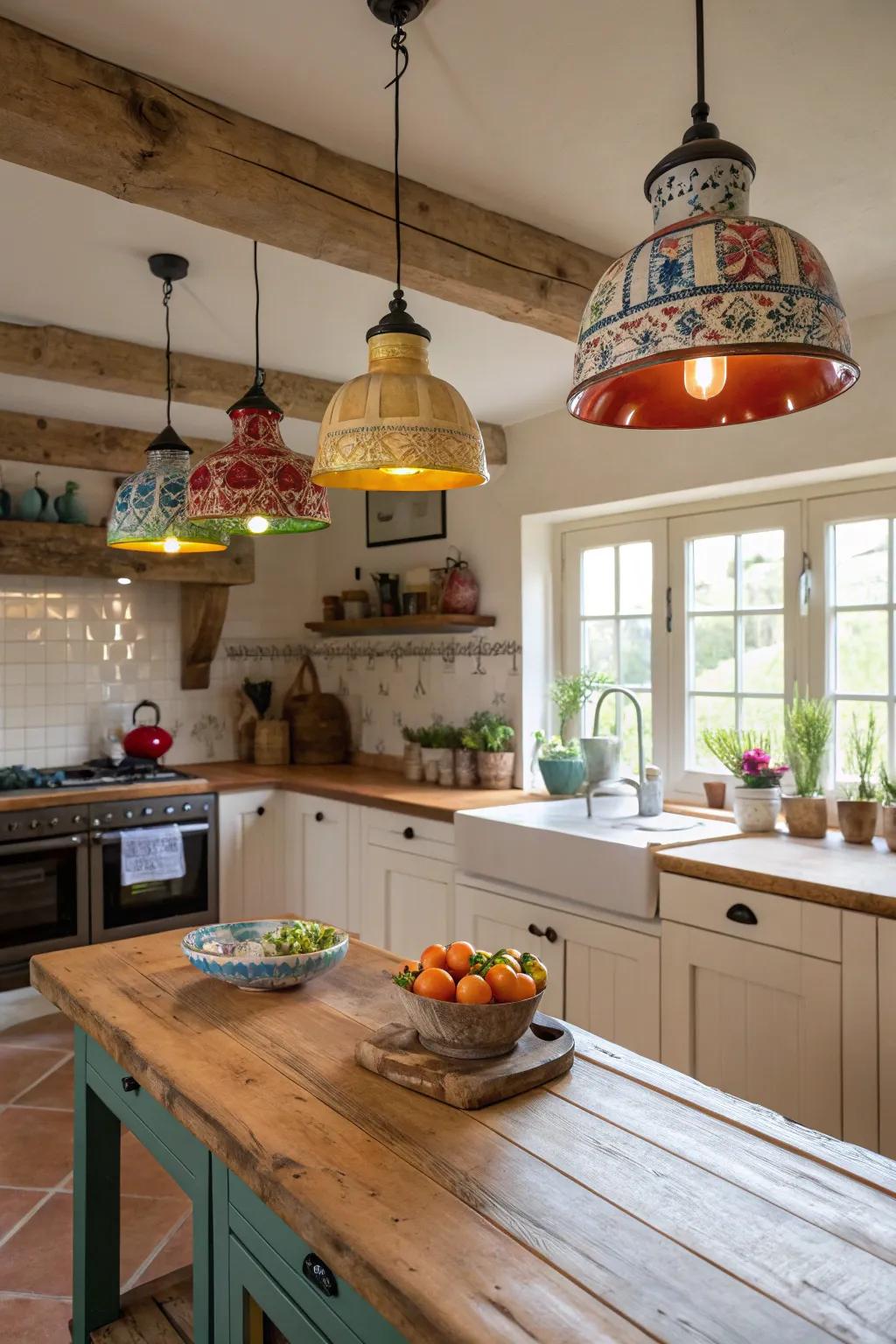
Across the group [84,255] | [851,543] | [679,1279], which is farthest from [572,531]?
[679,1279]

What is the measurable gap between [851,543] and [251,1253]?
9.13 ft

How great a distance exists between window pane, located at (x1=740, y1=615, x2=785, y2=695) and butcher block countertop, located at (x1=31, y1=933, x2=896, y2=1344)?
6.71ft

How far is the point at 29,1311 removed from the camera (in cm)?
224

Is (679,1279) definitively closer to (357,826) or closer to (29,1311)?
(29,1311)

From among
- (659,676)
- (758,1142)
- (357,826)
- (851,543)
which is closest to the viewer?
(758,1142)

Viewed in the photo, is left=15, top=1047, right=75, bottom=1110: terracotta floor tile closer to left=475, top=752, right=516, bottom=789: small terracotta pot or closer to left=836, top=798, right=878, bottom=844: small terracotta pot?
left=475, top=752, right=516, bottom=789: small terracotta pot

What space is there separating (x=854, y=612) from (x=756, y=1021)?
4.71ft

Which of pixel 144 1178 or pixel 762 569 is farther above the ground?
pixel 762 569

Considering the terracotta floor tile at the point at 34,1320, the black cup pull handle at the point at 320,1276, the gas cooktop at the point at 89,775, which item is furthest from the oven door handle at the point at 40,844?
the black cup pull handle at the point at 320,1276

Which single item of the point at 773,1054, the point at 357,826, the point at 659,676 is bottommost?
the point at 773,1054

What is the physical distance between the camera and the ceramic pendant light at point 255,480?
6.58 ft

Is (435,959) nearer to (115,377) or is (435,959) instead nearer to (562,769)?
(562,769)

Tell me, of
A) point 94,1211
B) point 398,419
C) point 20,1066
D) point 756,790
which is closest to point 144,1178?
point 94,1211

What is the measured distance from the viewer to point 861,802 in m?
2.94
